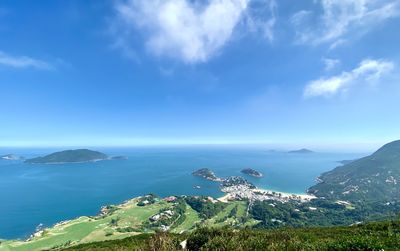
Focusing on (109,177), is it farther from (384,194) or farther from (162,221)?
(384,194)

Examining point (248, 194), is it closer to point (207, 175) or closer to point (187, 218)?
point (187, 218)

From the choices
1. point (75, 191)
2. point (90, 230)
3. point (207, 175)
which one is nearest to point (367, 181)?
point (207, 175)

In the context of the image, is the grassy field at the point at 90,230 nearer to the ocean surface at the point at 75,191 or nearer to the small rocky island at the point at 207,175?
the ocean surface at the point at 75,191

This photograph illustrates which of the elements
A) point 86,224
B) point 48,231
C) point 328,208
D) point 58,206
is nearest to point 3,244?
point 48,231

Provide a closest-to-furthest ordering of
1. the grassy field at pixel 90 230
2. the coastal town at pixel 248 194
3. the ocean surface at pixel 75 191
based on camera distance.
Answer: the grassy field at pixel 90 230
the ocean surface at pixel 75 191
the coastal town at pixel 248 194

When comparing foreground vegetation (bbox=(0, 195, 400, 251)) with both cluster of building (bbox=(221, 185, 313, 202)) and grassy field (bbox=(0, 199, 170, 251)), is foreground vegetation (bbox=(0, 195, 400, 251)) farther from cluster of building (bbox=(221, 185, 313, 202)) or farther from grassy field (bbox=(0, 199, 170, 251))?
cluster of building (bbox=(221, 185, 313, 202))

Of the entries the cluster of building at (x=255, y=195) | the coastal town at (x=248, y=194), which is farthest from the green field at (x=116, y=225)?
the coastal town at (x=248, y=194)

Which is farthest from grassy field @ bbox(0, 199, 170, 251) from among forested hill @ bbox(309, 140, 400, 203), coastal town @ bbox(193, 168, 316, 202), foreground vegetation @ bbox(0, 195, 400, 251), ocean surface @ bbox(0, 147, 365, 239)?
forested hill @ bbox(309, 140, 400, 203)

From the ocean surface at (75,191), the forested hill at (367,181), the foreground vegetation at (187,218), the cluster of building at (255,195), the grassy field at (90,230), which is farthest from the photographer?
the forested hill at (367,181)

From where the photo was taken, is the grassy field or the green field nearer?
the grassy field
